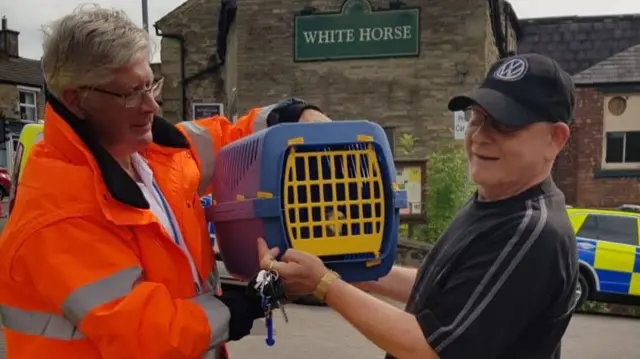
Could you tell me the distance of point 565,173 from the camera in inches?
596

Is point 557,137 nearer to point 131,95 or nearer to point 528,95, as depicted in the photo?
point 528,95

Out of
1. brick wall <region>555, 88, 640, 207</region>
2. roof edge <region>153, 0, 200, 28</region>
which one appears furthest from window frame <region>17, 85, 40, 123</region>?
brick wall <region>555, 88, 640, 207</region>

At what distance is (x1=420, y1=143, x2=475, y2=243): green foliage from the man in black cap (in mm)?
7871

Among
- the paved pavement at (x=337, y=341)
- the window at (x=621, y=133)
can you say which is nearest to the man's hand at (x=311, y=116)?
the paved pavement at (x=337, y=341)

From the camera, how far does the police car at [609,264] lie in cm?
815

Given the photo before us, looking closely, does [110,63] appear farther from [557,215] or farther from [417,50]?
[417,50]

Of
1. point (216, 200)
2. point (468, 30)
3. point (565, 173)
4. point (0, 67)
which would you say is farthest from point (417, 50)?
point (0, 67)

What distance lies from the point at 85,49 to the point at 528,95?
1084 mm

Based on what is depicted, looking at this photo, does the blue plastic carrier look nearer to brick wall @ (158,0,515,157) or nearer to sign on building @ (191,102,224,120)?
sign on building @ (191,102,224,120)

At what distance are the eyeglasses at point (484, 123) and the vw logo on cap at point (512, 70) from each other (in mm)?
104

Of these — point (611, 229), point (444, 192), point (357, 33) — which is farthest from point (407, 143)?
point (611, 229)

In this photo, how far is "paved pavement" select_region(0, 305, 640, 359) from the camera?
5.80 metres

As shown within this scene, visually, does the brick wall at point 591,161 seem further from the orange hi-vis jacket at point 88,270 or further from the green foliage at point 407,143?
the orange hi-vis jacket at point 88,270

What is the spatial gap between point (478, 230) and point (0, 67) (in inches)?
1349
